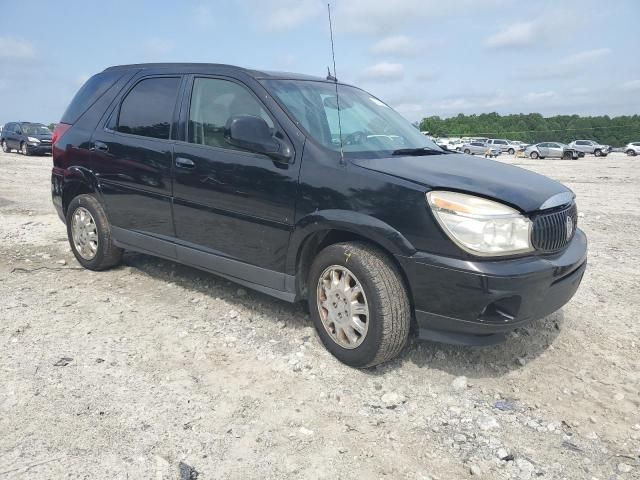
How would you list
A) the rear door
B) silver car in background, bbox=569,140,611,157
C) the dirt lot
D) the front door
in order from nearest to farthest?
the dirt lot < the front door < the rear door < silver car in background, bbox=569,140,611,157

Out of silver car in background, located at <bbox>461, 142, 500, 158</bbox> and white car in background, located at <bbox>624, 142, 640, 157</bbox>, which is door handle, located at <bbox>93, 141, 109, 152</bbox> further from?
white car in background, located at <bbox>624, 142, 640, 157</bbox>

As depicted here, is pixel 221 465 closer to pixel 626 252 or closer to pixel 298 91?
pixel 298 91

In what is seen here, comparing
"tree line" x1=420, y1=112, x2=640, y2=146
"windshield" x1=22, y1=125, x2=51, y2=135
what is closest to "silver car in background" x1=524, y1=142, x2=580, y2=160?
"tree line" x1=420, y1=112, x2=640, y2=146

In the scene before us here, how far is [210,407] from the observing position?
277 centimetres

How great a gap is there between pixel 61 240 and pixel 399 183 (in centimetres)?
504

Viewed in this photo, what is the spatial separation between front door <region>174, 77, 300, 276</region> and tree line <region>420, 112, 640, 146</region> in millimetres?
76899

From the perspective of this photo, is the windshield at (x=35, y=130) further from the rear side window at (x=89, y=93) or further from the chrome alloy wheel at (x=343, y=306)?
the chrome alloy wheel at (x=343, y=306)

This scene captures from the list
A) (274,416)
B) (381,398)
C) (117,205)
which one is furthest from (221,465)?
(117,205)

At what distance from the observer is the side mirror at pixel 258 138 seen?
3281mm

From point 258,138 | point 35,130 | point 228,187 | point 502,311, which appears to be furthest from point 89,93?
point 35,130

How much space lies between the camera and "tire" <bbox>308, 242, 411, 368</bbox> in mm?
2930

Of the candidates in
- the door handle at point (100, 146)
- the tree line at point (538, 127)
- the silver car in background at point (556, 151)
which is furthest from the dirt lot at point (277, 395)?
the tree line at point (538, 127)

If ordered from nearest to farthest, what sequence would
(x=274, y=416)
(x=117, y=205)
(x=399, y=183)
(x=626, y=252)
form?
(x=274, y=416) < (x=399, y=183) < (x=117, y=205) < (x=626, y=252)

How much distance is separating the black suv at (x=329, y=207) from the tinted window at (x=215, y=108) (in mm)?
12
